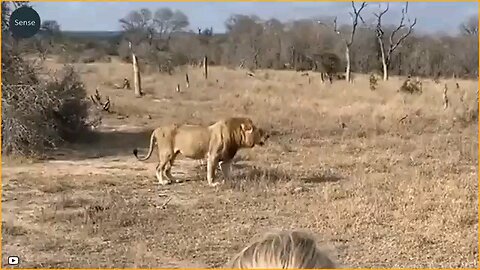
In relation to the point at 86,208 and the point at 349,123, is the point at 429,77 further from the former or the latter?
the point at 86,208

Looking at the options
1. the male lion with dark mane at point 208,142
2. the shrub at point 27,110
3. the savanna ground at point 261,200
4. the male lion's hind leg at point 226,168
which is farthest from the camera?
the shrub at point 27,110

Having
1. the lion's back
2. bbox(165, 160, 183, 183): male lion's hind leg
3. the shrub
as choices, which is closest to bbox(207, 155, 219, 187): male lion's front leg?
the lion's back

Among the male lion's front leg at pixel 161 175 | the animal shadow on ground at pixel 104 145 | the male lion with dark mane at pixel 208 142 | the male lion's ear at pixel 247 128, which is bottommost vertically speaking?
the animal shadow on ground at pixel 104 145

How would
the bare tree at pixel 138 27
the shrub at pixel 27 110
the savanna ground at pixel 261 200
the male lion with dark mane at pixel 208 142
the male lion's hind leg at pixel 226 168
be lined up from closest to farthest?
the savanna ground at pixel 261 200
the male lion with dark mane at pixel 208 142
the male lion's hind leg at pixel 226 168
the shrub at pixel 27 110
the bare tree at pixel 138 27

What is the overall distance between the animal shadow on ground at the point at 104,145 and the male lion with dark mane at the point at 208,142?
232cm

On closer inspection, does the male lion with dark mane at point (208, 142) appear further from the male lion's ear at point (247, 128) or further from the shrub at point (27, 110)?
the shrub at point (27, 110)

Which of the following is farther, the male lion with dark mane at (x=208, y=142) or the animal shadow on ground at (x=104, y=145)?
the animal shadow on ground at (x=104, y=145)

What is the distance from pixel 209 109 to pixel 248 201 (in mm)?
11203

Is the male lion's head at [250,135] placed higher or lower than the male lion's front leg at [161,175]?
higher

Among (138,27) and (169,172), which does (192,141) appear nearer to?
(169,172)

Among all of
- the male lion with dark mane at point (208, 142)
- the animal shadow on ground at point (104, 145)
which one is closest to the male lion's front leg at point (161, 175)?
the male lion with dark mane at point (208, 142)

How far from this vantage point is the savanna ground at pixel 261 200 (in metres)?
6.40

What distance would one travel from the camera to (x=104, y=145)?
12.7 m

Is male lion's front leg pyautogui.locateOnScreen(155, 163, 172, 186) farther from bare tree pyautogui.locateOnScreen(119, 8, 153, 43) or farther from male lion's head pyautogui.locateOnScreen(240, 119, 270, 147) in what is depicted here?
bare tree pyautogui.locateOnScreen(119, 8, 153, 43)
